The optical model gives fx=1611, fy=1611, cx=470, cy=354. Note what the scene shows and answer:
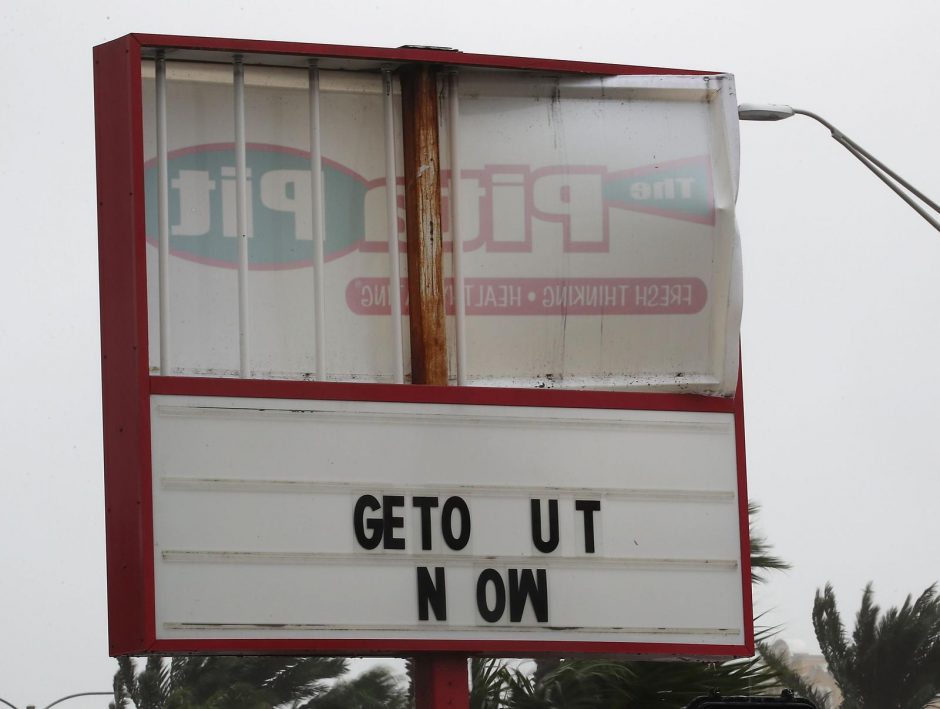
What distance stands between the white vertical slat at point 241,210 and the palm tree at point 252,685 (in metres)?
12.5

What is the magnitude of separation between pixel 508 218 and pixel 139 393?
2106 mm

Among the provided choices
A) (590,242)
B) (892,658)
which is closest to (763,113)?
(590,242)

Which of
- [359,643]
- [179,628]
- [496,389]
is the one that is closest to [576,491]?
[496,389]

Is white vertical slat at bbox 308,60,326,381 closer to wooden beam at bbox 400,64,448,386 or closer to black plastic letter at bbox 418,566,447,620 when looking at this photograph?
wooden beam at bbox 400,64,448,386

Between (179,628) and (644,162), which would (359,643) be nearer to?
(179,628)

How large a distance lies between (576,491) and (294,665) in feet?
43.6

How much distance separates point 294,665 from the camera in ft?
67.1

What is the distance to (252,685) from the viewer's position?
20.2 m

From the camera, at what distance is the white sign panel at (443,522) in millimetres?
7281

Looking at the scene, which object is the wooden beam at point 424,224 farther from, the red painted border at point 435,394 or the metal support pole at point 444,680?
the metal support pole at point 444,680

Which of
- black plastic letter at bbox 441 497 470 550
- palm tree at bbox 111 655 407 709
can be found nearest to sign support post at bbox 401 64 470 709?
black plastic letter at bbox 441 497 470 550

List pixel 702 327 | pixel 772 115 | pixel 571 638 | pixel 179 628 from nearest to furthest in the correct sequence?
pixel 179 628
pixel 571 638
pixel 702 327
pixel 772 115

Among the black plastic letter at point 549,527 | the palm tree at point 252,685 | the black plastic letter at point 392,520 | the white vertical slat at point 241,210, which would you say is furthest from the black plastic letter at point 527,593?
the palm tree at point 252,685

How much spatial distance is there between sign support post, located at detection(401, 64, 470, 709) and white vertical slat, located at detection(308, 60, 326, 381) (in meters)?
0.43
